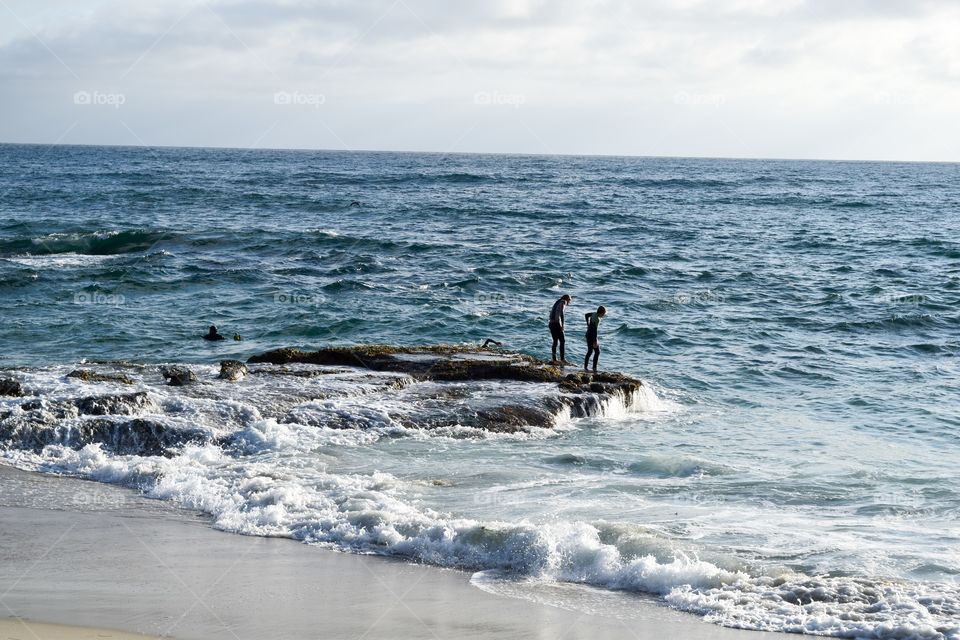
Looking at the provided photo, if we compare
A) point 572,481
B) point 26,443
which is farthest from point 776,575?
point 26,443

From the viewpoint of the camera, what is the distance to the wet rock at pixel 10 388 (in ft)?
51.0

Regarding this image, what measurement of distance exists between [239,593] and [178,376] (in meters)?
8.46

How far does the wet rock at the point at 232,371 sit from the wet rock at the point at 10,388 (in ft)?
10.3

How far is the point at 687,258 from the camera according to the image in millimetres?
38594

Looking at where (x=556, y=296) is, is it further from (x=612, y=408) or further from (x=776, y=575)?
(x=776, y=575)

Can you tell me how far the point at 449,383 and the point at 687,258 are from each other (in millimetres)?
22796

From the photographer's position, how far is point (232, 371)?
17.3m

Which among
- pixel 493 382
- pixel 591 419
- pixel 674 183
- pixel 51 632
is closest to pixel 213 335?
pixel 493 382

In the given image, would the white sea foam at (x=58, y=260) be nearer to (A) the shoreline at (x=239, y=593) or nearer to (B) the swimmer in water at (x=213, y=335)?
(B) the swimmer in water at (x=213, y=335)

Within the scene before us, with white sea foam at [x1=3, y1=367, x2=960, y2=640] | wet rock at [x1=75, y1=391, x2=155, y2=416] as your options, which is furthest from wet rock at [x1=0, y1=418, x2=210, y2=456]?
wet rock at [x1=75, y1=391, x2=155, y2=416]

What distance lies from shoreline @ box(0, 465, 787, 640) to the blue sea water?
0.52 meters

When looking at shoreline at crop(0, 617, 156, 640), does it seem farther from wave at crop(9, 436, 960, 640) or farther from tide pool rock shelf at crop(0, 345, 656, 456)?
tide pool rock shelf at crop(0, 345, 656, 456)

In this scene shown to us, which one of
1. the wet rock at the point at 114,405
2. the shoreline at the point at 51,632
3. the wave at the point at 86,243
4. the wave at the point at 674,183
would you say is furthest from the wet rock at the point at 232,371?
the wave at the point at 674,183

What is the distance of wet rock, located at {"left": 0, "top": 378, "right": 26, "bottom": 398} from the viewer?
51.0 feet
